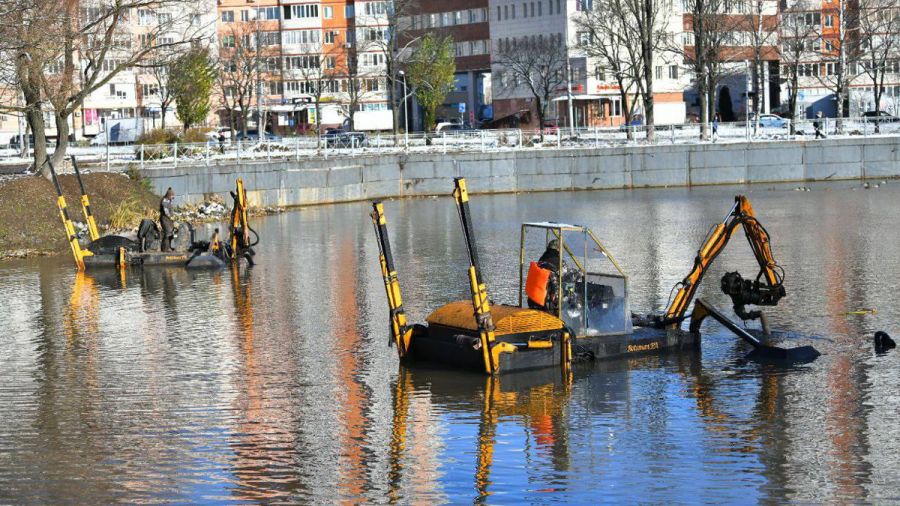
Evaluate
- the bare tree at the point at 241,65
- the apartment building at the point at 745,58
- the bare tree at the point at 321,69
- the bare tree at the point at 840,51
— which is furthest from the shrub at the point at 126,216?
the bare tree at the point at 321,69

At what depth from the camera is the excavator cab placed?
18.9 metres

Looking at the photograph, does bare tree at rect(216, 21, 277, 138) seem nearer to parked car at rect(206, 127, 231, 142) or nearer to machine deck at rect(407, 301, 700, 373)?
parked car at rect(206, 127, 231, 142)

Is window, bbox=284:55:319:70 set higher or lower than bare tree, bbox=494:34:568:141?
higher

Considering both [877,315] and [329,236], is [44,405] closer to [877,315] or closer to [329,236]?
[877,315]

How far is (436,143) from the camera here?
2537 inches

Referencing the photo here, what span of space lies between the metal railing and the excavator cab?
121ft

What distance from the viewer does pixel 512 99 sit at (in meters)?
109

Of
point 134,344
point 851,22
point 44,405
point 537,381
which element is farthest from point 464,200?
point 851,22

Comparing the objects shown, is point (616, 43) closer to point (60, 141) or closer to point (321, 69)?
point (321, 69)

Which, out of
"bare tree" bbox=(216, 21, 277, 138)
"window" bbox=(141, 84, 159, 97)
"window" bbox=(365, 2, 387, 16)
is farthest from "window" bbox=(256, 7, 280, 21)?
"window" bbox=(141, 84, 159, 97)

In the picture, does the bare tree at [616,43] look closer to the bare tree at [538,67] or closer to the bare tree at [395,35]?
the bare tree at [538,67]

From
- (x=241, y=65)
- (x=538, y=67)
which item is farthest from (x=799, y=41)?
(x=241, y=65)

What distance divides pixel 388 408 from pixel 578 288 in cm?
335

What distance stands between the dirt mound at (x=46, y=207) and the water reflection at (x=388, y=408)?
9924 millimetres
